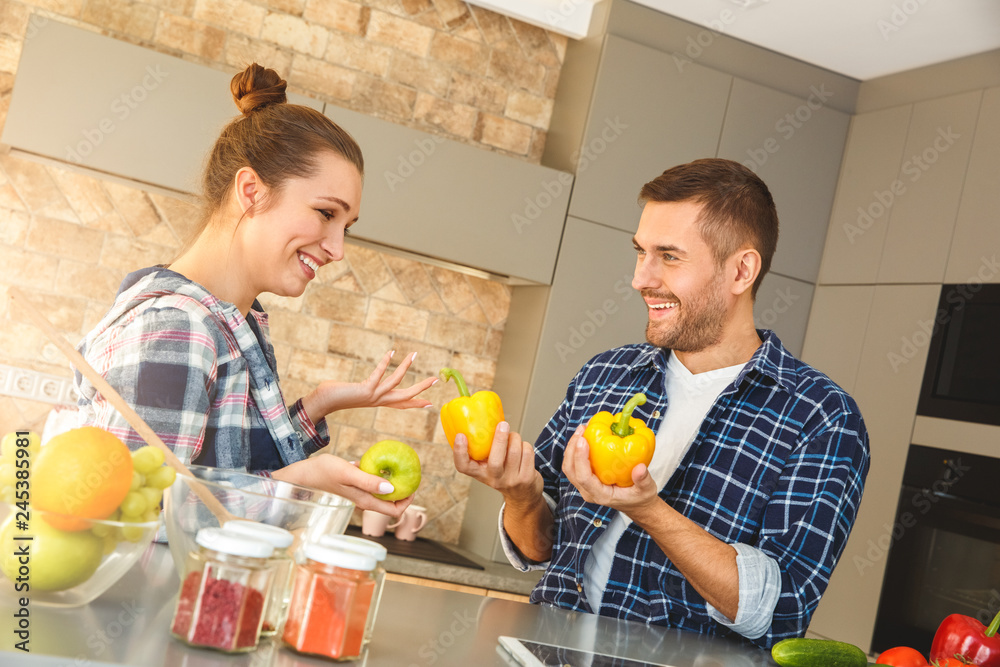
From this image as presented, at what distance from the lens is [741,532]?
1.46 meters

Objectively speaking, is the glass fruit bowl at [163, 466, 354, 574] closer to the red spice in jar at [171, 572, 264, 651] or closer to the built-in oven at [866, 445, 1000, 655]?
the red spice in jar at [171, 572, 264, 651]

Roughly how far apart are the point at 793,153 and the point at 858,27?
1.60 ft

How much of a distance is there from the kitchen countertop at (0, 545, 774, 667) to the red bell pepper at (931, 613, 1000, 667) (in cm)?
28

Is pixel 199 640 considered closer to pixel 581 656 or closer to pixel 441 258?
pixel 581 656

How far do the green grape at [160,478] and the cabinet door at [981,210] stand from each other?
8.33 feet

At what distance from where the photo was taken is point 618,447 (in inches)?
51.4

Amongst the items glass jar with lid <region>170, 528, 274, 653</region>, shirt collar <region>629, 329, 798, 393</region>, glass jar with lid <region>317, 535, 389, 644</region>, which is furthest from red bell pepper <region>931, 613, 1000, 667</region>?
glass jar with lid <region>170, 528, 274, 653</region>

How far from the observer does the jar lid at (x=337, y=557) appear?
0.74 m

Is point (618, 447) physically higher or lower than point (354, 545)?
higher

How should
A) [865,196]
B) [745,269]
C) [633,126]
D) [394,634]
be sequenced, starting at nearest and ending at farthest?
[394,634], [745,269], [633,126], [865,196]

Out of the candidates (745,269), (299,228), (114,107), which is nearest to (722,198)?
(745,269)

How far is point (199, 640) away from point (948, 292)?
2.62 m

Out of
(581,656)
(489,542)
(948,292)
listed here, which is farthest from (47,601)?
(948,292)

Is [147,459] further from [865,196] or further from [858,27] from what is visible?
[865,196]
